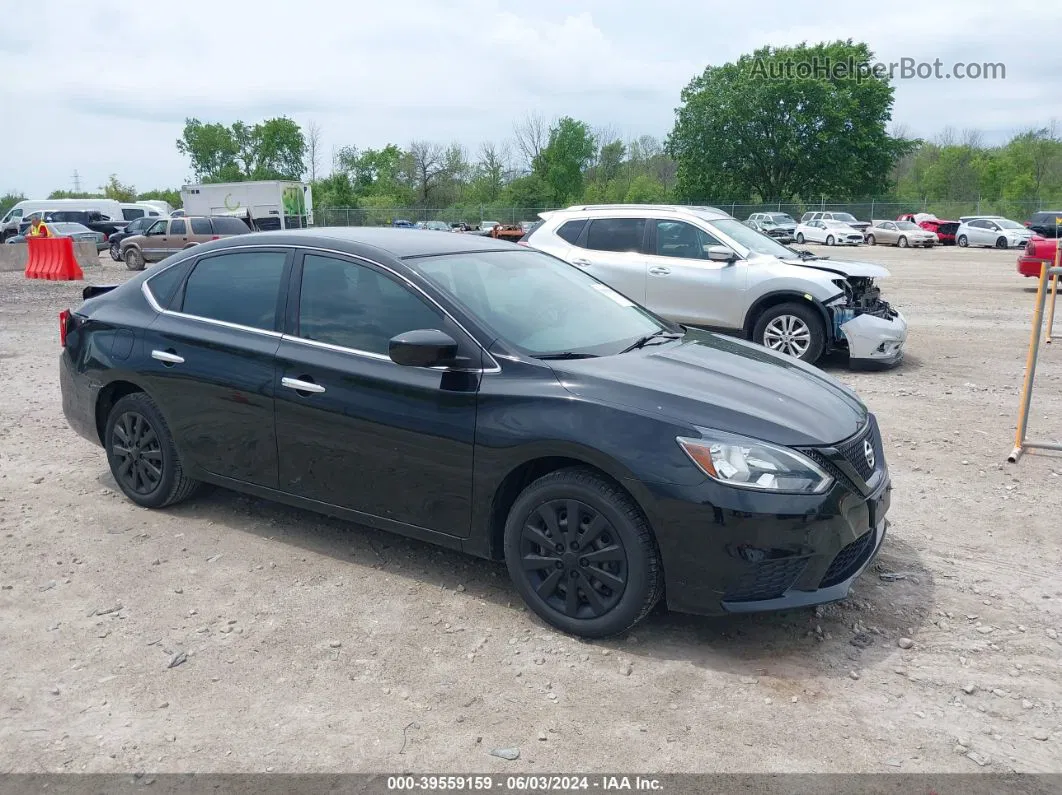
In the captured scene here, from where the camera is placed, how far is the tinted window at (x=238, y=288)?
4.71 meters

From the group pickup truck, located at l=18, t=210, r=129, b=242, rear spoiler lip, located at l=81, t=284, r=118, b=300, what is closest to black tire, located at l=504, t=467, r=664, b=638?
rear spoiler lip, located at l=81, t=284, r=118, b=300

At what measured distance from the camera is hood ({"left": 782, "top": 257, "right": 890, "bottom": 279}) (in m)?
9.75

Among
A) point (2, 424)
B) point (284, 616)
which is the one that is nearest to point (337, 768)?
point (284, 616)

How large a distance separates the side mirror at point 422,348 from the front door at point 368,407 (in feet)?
0.44

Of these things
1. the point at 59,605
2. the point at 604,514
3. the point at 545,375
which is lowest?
the point at 59,605

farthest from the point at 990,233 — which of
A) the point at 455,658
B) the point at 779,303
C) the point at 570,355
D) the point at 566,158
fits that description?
the point at 566,158

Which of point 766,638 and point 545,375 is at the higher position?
point 545,375

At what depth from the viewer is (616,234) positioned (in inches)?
420

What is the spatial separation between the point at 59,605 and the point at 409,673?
181cm

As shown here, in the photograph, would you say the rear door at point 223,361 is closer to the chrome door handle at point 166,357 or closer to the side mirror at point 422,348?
the chrome door handle at point 166,357

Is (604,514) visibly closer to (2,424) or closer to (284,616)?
(284,616)

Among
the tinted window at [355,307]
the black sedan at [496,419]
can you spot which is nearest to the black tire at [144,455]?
the black sedan at [496,419]

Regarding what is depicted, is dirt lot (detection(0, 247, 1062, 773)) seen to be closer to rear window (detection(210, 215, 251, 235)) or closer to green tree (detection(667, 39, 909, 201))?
rear window (detection(210, 215, 251, 235))

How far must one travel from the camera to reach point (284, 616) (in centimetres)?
403
